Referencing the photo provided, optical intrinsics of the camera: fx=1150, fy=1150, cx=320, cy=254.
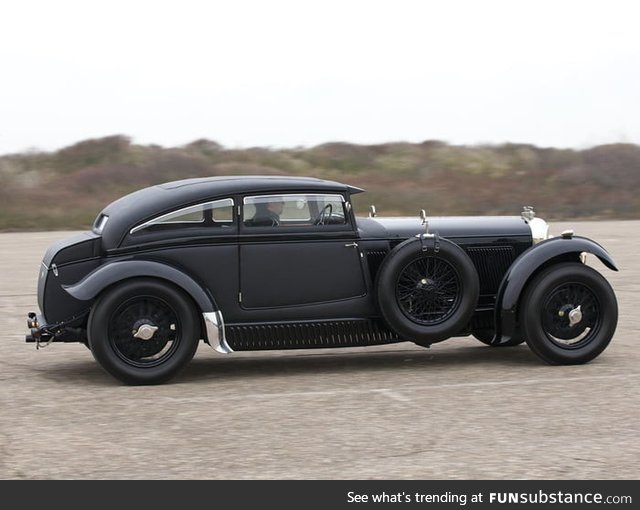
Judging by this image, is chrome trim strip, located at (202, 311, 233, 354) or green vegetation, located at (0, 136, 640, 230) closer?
chrome trim strip, located at (202, 311, 233, 354)

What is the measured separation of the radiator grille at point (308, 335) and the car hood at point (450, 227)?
2.42 ft

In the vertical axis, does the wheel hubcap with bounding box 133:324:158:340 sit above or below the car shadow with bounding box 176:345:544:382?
above

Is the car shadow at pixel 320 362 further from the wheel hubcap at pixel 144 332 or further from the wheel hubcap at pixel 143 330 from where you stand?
the wheel hubcap at pixel 144 332

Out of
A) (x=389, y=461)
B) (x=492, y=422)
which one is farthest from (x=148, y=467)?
(x=492, y=422)

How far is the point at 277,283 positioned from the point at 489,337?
211 cm

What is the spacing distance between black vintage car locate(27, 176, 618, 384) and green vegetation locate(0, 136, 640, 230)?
25.7 meters

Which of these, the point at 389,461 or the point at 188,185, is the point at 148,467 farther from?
the point at 188,185

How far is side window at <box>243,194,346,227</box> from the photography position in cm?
870

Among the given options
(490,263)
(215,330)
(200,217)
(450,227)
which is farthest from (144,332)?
(490,263)

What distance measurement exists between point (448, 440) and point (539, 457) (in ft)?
1.96

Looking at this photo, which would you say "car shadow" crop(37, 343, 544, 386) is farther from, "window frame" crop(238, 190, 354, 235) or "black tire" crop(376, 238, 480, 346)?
"window frame" crop(238, 190, 354, 235)

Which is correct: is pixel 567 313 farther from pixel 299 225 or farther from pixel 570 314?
pixel 299 225

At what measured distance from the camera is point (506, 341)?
945 centimetres
